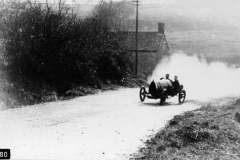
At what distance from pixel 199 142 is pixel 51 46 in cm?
1522

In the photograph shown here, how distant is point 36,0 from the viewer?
25.3 meters

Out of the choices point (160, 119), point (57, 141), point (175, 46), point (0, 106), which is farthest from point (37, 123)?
point (175, 46)

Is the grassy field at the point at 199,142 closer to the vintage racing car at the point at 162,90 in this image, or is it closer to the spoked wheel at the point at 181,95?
the vintage racing car at the point at 162,90

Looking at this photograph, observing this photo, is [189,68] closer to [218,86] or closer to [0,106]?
[218,86]

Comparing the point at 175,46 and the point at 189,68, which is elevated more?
the point at 175,46

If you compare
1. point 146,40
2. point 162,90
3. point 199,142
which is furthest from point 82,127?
point 146,40

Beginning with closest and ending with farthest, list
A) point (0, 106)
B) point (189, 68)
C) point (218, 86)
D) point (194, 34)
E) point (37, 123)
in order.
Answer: point (37, 123), point (0, 106), point (218, 86), point (189, 68), point (194, 34)

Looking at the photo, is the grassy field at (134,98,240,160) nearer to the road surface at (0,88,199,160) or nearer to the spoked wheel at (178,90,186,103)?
the road surface at (0,88,199,160)

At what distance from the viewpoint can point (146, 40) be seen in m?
55.7

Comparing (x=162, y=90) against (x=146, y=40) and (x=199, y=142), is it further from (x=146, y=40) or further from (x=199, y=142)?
(x=146, y=40)

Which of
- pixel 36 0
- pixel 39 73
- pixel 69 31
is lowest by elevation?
pixel 39 73

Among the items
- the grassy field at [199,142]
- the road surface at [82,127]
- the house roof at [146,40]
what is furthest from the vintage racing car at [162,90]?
the house roof at [146,40]

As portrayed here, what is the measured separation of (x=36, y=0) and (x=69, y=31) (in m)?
3.25

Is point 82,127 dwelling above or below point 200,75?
below
